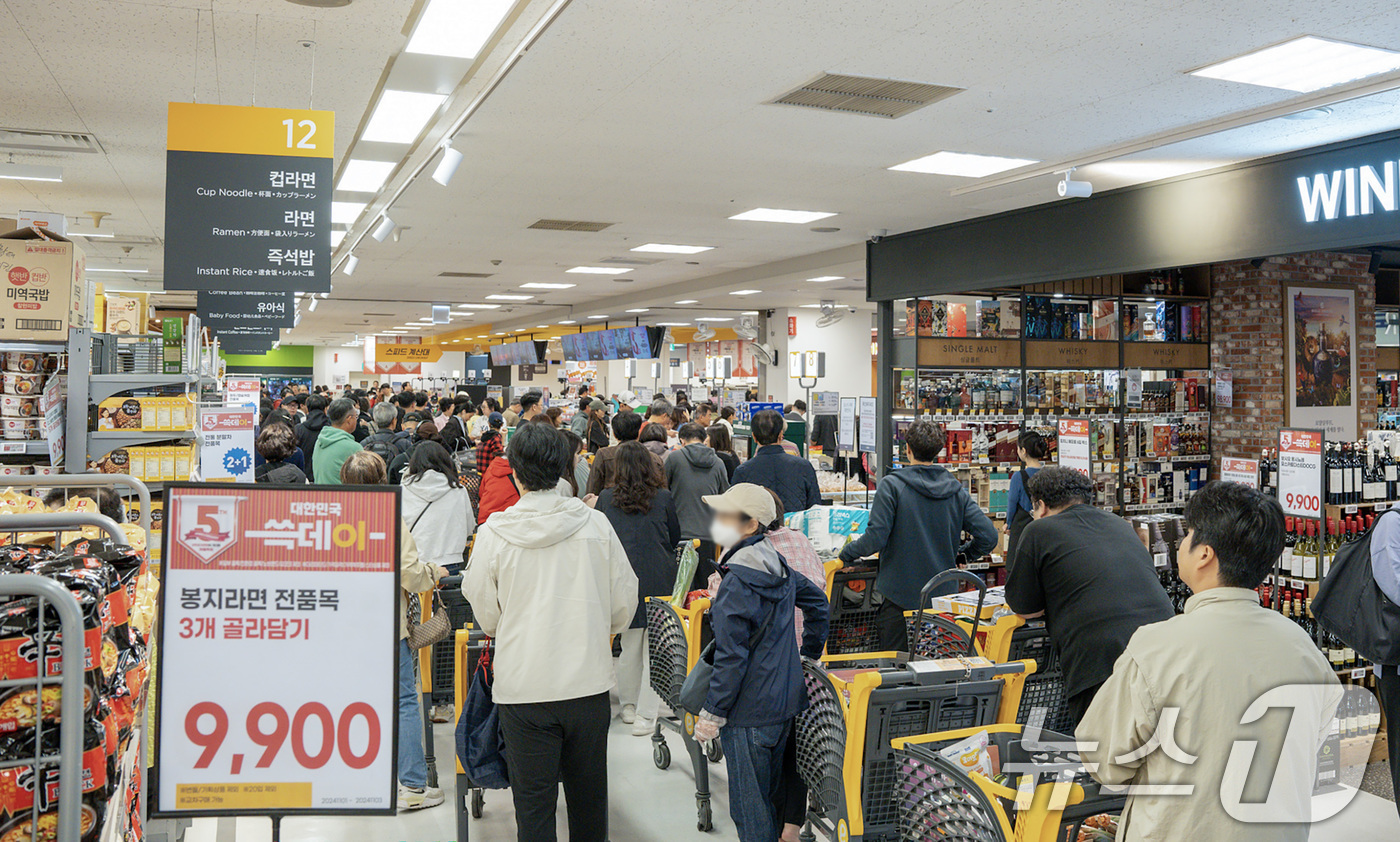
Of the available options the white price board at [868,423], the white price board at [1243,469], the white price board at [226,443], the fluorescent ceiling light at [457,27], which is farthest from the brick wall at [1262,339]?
the white price board at [226,443]

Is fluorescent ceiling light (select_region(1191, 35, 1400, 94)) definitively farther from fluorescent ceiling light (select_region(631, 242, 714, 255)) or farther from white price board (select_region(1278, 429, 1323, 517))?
fluorescent ceiling light (select_region(631, 242, 714, 255))

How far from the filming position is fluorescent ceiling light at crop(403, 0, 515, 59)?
3.70 metres

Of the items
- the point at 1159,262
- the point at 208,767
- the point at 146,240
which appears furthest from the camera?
the point at 146,240

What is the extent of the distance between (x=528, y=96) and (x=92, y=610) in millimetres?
4136

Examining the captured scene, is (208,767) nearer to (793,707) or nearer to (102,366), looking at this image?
(793,707)

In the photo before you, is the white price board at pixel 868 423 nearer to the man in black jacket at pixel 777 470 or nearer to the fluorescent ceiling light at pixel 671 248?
the fluorescent ceiling light at pixel 671 248

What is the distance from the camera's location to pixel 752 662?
3131 millimetres

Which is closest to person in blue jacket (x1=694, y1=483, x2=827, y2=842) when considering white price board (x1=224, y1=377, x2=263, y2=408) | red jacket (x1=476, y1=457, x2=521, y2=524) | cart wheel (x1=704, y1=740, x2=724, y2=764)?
cart wheel (x1=704, y1=740, x2=724, y2=764)

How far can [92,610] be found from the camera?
1.42 meters

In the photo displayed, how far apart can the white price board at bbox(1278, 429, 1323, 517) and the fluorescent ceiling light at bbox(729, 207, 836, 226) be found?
427 cm

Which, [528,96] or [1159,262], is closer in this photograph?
[528,96]

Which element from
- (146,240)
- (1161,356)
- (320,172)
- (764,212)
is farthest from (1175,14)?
(146,240)

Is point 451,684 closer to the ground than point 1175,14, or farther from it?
closer to the ground

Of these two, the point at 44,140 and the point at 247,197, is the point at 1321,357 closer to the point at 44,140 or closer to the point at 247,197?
the point at 247,197
